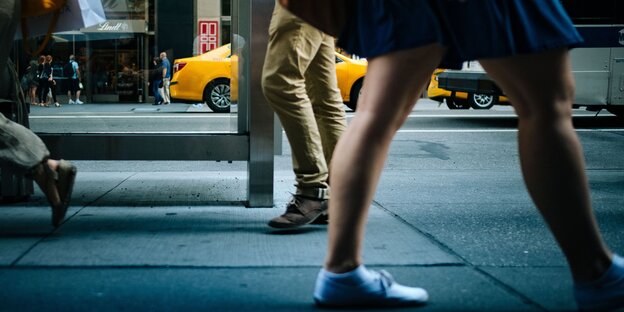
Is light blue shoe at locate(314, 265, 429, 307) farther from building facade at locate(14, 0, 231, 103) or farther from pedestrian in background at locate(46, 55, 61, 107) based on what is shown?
pedestrian in background at locate(46, 55, 61, 107)

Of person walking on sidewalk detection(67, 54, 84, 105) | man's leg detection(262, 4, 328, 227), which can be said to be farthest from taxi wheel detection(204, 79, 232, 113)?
man's leg detection(262, 4, 328, 227)

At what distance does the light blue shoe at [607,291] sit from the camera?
223cm

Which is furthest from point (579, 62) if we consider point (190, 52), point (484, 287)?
point (484, 287)

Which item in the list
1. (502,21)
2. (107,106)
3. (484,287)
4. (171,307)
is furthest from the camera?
(107,106)

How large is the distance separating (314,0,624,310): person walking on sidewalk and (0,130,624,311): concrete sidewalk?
0.24 m

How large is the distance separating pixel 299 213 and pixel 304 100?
514 mm

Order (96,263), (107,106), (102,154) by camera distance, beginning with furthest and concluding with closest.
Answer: (107,106) < (102,154) < (96,263)

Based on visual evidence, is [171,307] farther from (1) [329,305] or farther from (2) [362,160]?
(2) [362,160]

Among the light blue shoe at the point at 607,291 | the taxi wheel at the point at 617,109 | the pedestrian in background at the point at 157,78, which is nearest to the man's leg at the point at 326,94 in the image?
the pedestrian in background at the point at 157,78

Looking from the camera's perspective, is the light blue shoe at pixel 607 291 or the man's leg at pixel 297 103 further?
the man's leg at pixel 297 103

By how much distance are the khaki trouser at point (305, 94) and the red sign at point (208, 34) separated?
3.46ft

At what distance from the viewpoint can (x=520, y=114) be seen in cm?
234

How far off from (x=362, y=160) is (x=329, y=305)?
1.45 feet

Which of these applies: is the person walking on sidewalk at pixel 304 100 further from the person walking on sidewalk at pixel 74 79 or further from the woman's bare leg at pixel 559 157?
the person walking on sidewalk at pixel 74 79
